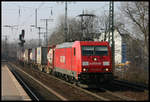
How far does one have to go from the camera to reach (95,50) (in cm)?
1695

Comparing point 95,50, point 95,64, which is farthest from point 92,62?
point 95,50

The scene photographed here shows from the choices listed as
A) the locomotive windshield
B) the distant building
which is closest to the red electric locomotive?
the locomotive windshield

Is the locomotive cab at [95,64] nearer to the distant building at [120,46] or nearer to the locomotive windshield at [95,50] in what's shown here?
the locomotive windshield at [95,50]

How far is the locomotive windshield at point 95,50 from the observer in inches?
661

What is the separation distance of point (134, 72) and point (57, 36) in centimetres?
4178

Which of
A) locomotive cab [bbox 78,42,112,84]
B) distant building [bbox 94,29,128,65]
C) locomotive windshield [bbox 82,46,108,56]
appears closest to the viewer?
locomotive cab [bbox 78,42,112,84]

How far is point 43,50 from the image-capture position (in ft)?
119

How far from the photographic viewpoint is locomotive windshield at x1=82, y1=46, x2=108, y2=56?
16788 mm

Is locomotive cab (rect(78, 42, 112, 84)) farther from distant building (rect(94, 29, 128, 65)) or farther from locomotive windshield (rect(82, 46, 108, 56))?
distant building (rect(94, 29, 128, 65))

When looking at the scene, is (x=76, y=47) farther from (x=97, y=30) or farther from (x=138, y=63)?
(x=97, y=30)

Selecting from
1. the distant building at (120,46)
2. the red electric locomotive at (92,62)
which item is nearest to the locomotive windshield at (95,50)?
the red electric locomotive at (92,62)

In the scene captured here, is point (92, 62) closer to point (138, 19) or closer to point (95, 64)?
point (95, 64)

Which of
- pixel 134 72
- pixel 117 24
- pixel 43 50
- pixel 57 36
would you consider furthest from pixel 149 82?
pixel 57 36

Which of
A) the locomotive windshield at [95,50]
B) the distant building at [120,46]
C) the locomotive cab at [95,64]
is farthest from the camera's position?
the distant building at [120,46]
